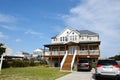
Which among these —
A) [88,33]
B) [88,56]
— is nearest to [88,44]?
[88,56]

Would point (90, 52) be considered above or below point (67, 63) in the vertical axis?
above

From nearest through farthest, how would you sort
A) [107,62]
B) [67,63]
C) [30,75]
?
[107,62], [30,75], [67,63]

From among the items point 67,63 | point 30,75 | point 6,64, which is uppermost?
point 67,63

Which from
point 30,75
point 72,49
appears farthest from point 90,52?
→ point 30,75

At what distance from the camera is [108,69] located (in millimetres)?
15023

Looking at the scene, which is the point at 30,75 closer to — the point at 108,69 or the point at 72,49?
the point at 108,69

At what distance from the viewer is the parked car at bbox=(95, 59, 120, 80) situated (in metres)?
14.9

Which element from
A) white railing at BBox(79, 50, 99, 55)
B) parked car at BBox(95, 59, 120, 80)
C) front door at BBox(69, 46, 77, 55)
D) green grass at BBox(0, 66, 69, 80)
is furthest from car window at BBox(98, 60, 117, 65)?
front door at BBox(69, 46, 77, 55)

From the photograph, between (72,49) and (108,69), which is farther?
(72,49)

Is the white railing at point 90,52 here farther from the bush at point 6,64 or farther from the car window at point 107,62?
the car window at point 107,62

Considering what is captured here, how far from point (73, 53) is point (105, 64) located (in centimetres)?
2483

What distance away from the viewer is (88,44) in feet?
126

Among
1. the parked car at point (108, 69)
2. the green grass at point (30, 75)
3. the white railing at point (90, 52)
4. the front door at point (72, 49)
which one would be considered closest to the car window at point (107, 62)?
the parked car at point (108, 69)

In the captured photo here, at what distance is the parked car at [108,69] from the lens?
14891 mm
